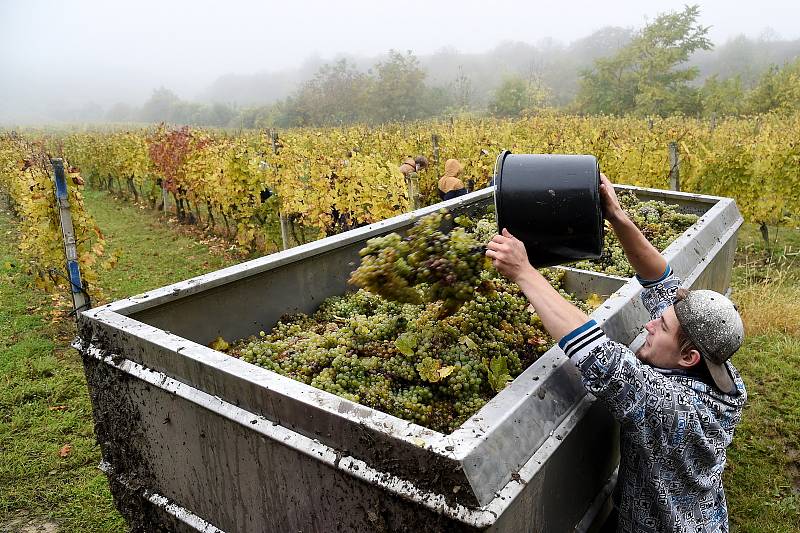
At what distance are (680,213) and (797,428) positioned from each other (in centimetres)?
195

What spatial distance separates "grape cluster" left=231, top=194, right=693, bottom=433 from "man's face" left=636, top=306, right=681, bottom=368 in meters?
0.53

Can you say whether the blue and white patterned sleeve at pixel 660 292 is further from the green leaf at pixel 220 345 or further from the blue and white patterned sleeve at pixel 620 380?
the green leaf at pixel 220 345

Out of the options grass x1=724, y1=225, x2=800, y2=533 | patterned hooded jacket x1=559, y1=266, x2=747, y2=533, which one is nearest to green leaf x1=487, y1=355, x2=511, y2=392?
patterned hooded jacket x1=559, y1=266, x2=747, y2=533

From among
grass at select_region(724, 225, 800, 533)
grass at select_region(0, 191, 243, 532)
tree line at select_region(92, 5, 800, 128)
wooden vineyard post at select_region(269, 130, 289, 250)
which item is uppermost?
tree line at select_region(92, 5, 800, 128)

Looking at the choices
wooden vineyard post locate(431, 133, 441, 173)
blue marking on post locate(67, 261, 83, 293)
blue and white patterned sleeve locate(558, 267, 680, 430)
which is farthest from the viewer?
wooden vineyard post locate(431, 133, 441, 173)

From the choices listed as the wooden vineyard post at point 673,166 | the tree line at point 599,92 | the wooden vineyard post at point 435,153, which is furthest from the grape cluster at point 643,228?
the tree line at point 599,92

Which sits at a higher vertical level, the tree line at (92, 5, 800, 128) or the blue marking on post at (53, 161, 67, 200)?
the tree line at (92, 5, 800, 128)

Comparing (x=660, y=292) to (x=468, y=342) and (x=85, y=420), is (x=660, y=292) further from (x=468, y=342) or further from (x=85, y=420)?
(x=85, y=420)

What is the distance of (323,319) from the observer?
10.6 ft

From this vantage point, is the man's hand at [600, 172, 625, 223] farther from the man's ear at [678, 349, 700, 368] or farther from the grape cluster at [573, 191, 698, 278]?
the grape cluster at [573, 191, 698, 278]

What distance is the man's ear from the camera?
1.76 m

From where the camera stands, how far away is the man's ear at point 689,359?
1.76m

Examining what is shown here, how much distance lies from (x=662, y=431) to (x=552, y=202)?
2.72ft

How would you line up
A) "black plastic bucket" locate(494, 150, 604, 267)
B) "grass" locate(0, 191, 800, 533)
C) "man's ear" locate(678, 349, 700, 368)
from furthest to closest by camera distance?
"grass" locate(0, 191, 800, 533) → "black plastic bucket" locate(494, 150, 604, 267) → "man's ear" locate(678, 349, 700, 368)
